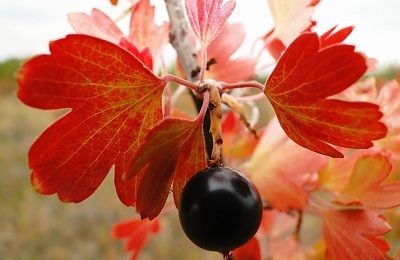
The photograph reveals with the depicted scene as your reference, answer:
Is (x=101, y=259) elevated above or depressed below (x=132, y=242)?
below

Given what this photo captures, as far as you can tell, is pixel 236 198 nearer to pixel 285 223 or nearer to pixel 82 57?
pixel 82 57

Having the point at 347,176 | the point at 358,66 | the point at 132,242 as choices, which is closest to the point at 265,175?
the point at 347,176

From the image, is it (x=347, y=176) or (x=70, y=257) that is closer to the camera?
(x=347, y=176)

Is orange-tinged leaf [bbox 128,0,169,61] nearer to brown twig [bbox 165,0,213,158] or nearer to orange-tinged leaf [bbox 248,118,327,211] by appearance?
brown twig [bbox 165,0,213,158]

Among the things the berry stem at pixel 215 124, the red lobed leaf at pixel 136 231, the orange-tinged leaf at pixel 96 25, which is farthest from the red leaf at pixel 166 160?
the red lobed leaf at pixel 136 231

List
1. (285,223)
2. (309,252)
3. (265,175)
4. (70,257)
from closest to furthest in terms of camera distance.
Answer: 1. (265,175)
2. (309,252)
3. (285,223)
4. (70,257)

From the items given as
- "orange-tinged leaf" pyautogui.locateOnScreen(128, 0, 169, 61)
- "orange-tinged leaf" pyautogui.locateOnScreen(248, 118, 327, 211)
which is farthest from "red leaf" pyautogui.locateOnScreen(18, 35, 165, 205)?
"orange-tinged leaf" pyautogui.locateOnScreen(248, 118, 327, 211)
